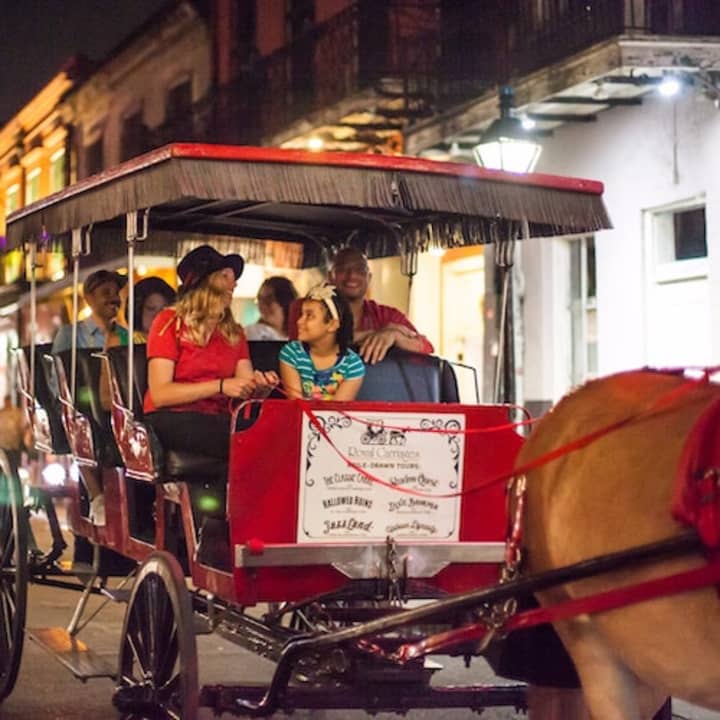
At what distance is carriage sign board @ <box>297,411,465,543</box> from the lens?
555 cm

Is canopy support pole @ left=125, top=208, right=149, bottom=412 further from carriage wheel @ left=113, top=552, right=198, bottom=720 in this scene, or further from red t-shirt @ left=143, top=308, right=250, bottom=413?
carriage wheel @ left=113, top=552, right=198, bottom=720

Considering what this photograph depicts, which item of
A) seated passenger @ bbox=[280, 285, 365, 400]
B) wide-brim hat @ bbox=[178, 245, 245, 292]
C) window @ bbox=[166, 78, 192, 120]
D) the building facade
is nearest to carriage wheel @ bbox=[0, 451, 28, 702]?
wide-brim hat @ bbox=[178, 245, 245, 292]

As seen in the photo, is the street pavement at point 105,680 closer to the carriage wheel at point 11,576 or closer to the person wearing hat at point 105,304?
the carriage wheel at point 11,576

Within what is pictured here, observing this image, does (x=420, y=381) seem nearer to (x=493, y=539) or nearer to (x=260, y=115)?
(x=493, y=539)

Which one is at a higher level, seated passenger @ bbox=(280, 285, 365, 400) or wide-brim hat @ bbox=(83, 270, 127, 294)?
wide-brim hat @ bbox=(83, 270, 127, 294)

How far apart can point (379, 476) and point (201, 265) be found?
4.98 ft

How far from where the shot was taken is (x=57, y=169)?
35.6 metres

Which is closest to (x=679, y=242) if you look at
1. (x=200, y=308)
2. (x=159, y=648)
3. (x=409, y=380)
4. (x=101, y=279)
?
(x=101, y=279)

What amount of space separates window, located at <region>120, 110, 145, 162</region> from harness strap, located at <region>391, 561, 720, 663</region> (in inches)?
936

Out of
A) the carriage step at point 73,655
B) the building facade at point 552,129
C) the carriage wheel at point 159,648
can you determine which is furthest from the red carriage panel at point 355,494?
the building facade at point 552,129

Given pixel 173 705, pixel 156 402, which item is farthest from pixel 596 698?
pixel 156 402

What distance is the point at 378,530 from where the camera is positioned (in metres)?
5.64

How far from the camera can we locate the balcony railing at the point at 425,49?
42.5ft

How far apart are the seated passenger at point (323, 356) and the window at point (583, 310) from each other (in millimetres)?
8707
